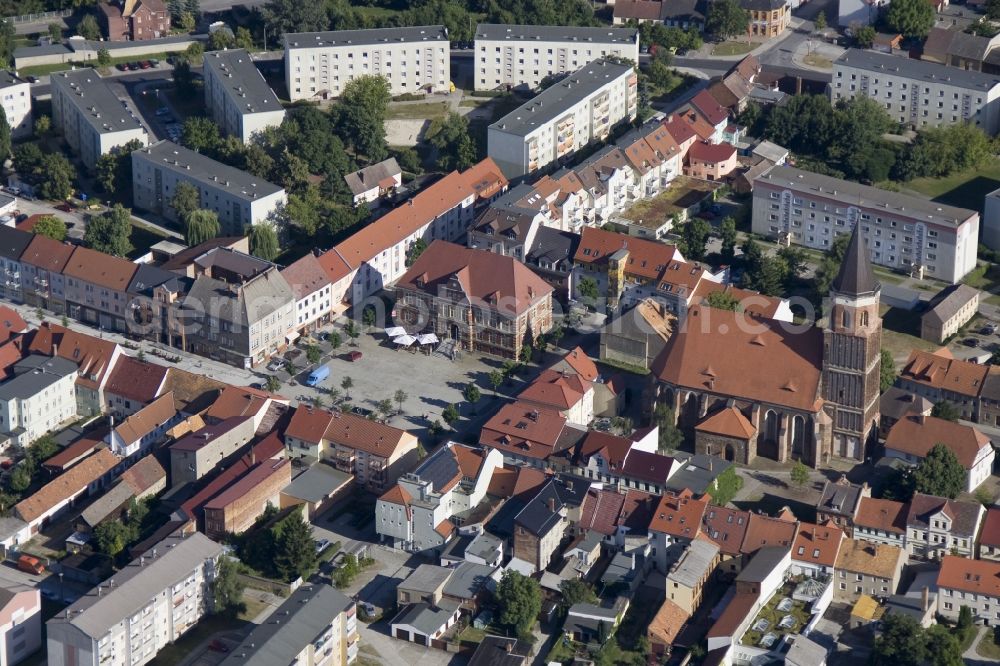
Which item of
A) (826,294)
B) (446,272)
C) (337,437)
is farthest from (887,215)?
(337,437)

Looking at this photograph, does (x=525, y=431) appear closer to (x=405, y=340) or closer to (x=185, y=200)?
(x=405, y=340)

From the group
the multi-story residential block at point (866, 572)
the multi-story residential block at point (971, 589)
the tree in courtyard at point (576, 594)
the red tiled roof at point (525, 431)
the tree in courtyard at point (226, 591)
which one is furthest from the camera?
the red tiled roof at point (525, 431)

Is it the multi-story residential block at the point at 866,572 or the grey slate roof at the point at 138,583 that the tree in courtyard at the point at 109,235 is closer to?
the grey slate roof at the point at 138,583

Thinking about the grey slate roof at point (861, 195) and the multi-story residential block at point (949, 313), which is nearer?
the multi-story residential block at point (949, 313)

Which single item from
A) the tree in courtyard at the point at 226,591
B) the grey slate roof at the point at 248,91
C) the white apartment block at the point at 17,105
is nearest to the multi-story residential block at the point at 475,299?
the grey slate roof at the point at 248,91

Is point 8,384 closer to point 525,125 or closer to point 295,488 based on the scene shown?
point 295,488
